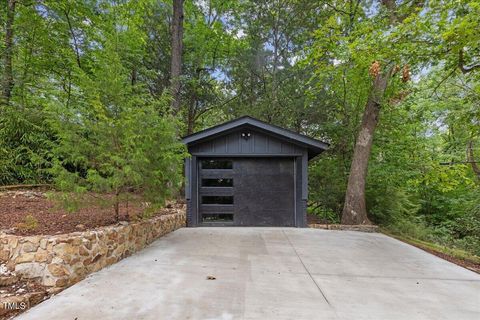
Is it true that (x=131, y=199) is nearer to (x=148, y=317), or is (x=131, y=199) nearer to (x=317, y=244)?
(x=148, y=317)

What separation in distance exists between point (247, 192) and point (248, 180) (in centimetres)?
35

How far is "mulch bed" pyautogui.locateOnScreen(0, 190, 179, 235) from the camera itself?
142 inches

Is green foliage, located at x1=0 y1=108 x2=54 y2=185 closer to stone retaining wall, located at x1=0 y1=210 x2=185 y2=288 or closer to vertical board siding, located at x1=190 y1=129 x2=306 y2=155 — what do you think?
stone retaining wall, located at x1=0 y1=210 x2=185 y2=288

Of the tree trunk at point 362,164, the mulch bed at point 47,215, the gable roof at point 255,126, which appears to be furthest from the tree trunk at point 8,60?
the tree trunk at point 362,164

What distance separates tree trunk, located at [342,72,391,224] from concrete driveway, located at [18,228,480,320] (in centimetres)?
263

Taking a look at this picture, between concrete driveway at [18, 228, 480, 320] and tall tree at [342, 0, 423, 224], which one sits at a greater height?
tall tree at [342, 0, 423, 224]

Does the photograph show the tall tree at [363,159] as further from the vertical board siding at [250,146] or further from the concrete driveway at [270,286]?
the concrete driveway at [270,286]

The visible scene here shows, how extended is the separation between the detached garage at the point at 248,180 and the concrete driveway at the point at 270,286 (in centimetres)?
219

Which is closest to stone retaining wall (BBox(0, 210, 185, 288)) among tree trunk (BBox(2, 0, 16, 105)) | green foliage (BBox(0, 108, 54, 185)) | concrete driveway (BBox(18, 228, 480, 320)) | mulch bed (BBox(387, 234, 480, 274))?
concrete driveway (BBox(18, 228, 480, 320))

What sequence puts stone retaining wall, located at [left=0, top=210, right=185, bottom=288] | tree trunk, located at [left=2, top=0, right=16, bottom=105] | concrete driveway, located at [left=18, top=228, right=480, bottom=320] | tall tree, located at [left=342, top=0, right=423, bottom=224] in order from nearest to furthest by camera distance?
concrete driveway, located at [left=18, top=228, right=480, bottom=320]
stone retaining wall, located at [left=0, top=210, right=185, bottom=288]
tree trunk, located at [left=2, top=0, right=16, bottom=105]
tall tree, located at [left=342, top=0, right=423, bottom=224]

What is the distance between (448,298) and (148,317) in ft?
11.1

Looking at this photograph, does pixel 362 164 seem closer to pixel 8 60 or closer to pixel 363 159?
pixel 363 159

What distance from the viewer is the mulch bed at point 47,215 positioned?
362cm

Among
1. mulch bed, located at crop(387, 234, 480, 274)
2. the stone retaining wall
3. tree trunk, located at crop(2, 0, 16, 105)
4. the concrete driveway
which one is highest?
tree trunk, located at crop(2, 0, 16, 105)
